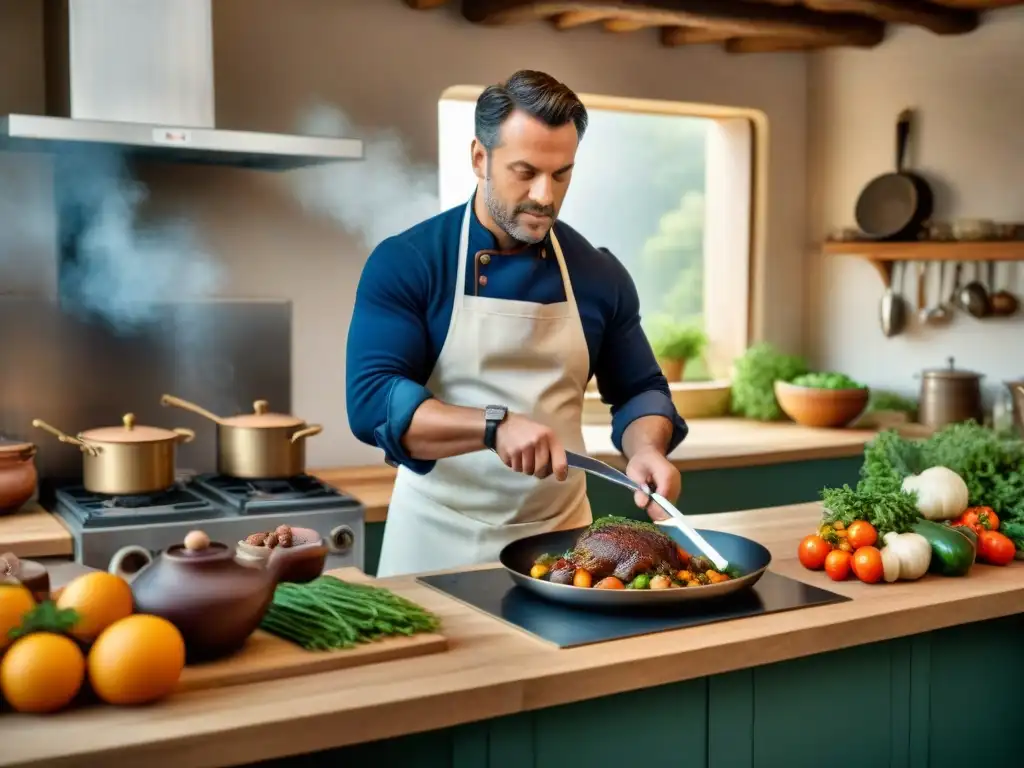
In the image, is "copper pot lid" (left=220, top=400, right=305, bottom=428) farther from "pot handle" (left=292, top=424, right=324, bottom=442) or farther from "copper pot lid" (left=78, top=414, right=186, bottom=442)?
"copper pot lid" (left=78, top=414, right=186, bottom=442)

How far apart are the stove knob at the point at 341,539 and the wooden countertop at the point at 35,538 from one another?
661mm

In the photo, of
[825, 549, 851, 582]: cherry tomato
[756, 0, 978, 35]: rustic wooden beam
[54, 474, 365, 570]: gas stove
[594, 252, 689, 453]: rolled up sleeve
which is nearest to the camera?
[825, 549, 851, 582]: cherry tomato

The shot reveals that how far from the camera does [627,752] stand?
5.84 ft

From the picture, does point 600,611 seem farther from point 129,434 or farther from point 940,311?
point 940,311

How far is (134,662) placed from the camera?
146 centimetres

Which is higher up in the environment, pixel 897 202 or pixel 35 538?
pixel 897 202

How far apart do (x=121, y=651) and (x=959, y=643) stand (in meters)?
1.45

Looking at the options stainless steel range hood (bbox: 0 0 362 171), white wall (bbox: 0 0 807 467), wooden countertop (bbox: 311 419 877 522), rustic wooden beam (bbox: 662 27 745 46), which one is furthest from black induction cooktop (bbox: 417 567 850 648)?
rustic wooden beam (bbox: 662 27 745 46)

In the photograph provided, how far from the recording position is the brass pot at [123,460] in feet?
10.7

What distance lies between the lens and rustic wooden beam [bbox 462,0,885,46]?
3967mm

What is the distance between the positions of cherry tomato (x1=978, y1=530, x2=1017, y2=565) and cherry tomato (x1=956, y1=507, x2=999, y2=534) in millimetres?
27

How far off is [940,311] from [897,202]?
453 millimetres

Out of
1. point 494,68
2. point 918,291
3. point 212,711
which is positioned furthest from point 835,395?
point 212,711

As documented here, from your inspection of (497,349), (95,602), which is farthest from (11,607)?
(497,349)
